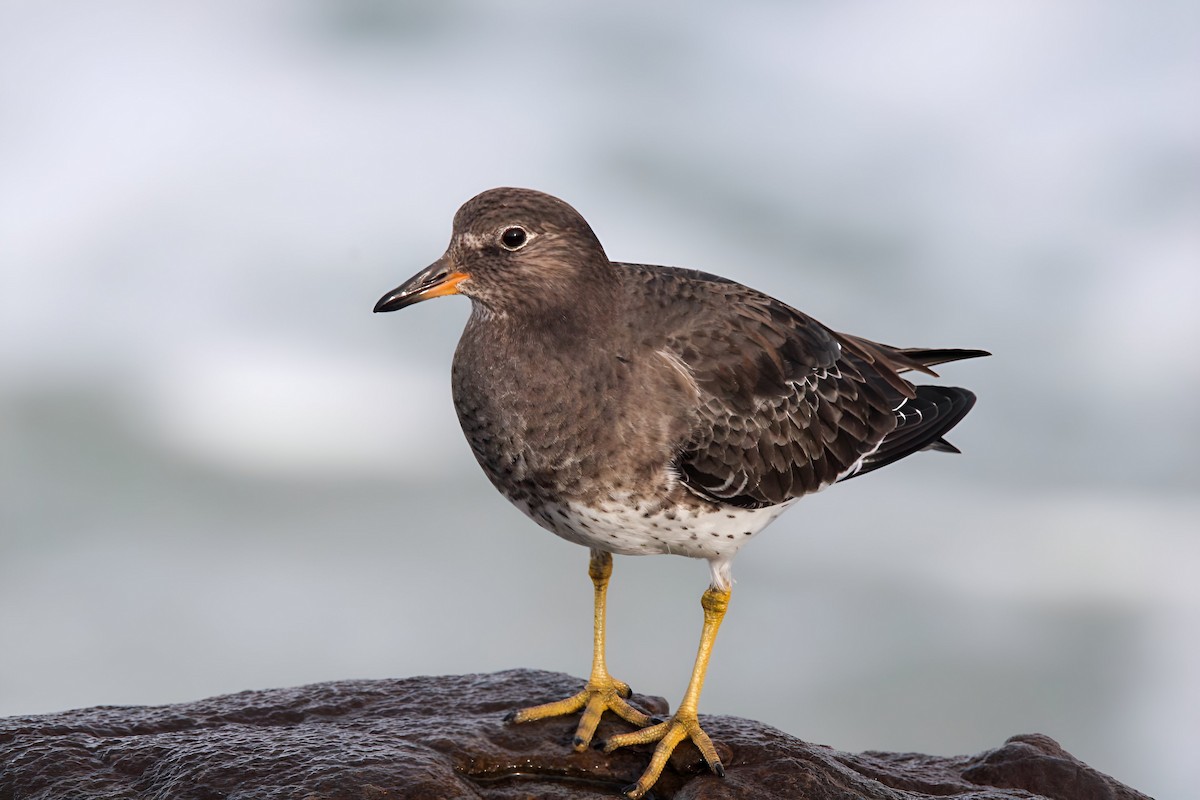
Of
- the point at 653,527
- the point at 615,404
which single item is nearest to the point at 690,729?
the point at 653,527

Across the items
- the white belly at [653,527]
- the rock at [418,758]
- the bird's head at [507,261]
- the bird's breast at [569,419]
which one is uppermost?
the bird's head at [507,261]

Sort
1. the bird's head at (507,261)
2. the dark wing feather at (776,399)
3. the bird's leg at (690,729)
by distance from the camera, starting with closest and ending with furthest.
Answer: the bird's head at (507,261) → the bird's leg at (690,729) → the dark wing feather at (776,399)

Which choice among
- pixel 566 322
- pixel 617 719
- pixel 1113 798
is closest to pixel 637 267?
pixel 566 322

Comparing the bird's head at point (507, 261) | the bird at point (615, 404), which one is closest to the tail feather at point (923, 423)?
the bird at point (615, 404)

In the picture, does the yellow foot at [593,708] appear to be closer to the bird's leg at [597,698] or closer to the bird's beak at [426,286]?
the bird's leg at [597,698]

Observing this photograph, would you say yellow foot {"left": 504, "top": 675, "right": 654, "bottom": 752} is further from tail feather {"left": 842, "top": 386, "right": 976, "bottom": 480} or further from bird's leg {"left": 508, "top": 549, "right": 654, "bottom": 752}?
tail feather {"left": 842, "top": 386, "right": 976, "bottom": 480}

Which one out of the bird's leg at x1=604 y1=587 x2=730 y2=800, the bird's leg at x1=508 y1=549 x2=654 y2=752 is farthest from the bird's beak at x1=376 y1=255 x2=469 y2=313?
the bird's leg at x1=604 y1=587 x2=730 y2=800

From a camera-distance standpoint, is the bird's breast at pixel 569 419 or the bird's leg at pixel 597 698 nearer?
the bird's breast at pixel 569 419

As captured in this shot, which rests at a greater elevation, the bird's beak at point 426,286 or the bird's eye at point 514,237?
the bird's eye at point 514,237

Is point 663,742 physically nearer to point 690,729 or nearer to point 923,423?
point 690,729
